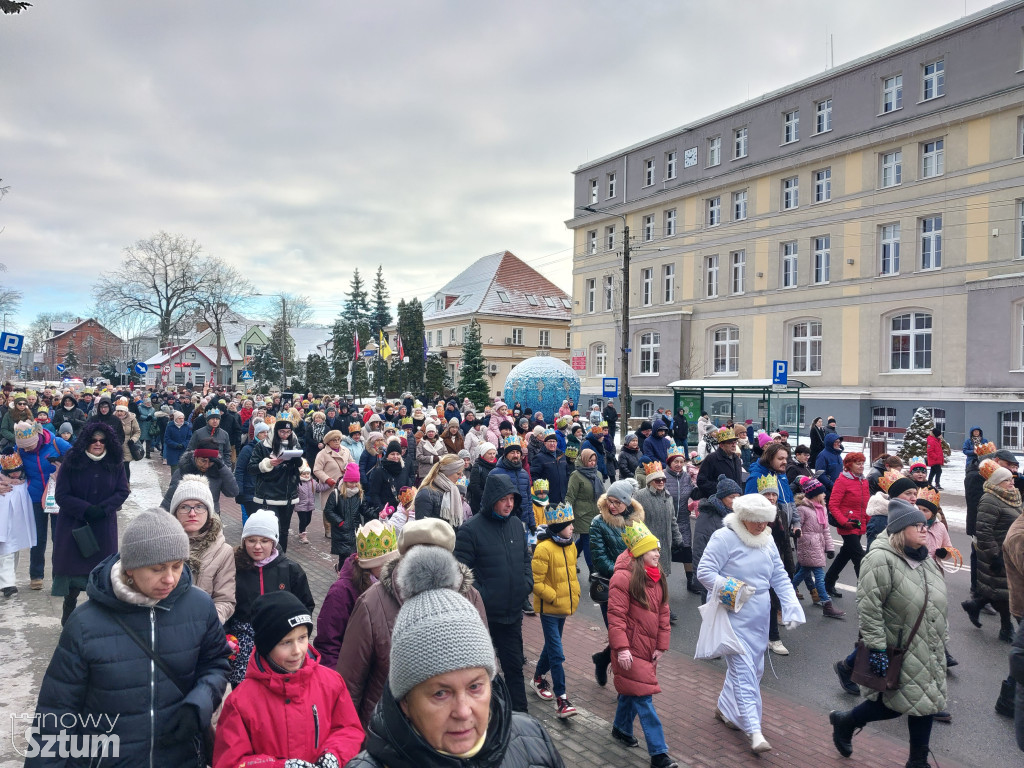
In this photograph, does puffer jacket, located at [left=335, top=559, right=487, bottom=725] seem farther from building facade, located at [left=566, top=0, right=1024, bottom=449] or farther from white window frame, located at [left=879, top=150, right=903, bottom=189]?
white window frame, located at [left=879, top=150, right=903, bottom=189]

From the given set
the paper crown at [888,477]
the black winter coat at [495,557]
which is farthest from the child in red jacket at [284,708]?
the paper crown at [888,477]

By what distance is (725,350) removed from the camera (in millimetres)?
40594

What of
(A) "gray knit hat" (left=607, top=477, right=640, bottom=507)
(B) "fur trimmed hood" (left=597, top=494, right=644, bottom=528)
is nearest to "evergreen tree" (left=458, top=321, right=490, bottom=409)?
(B) "fur trimmed hood" (left=597, top=494, right=644, bottom=528)

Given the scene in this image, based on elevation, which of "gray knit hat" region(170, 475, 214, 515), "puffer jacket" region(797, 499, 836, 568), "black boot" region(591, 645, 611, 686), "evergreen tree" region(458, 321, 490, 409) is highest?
"evergreen tree" region(458, 321, 490, 409)

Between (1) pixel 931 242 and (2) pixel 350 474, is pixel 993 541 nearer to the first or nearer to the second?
(2) pixel 350 474

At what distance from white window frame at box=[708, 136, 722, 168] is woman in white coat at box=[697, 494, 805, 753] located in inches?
1563

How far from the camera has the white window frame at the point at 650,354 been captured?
43.7 metres

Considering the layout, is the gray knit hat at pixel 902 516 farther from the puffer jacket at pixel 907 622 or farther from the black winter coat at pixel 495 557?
the black winter coat at pixel 495 557

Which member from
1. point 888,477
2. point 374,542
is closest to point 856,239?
point 888,477

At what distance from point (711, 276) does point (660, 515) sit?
35.9m

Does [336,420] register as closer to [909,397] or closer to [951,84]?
[909,397]

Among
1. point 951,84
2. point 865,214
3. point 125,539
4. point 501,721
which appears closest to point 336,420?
point 125,539

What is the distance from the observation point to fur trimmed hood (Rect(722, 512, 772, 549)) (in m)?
5.38

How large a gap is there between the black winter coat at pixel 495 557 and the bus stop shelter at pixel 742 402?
20074 millimetres
